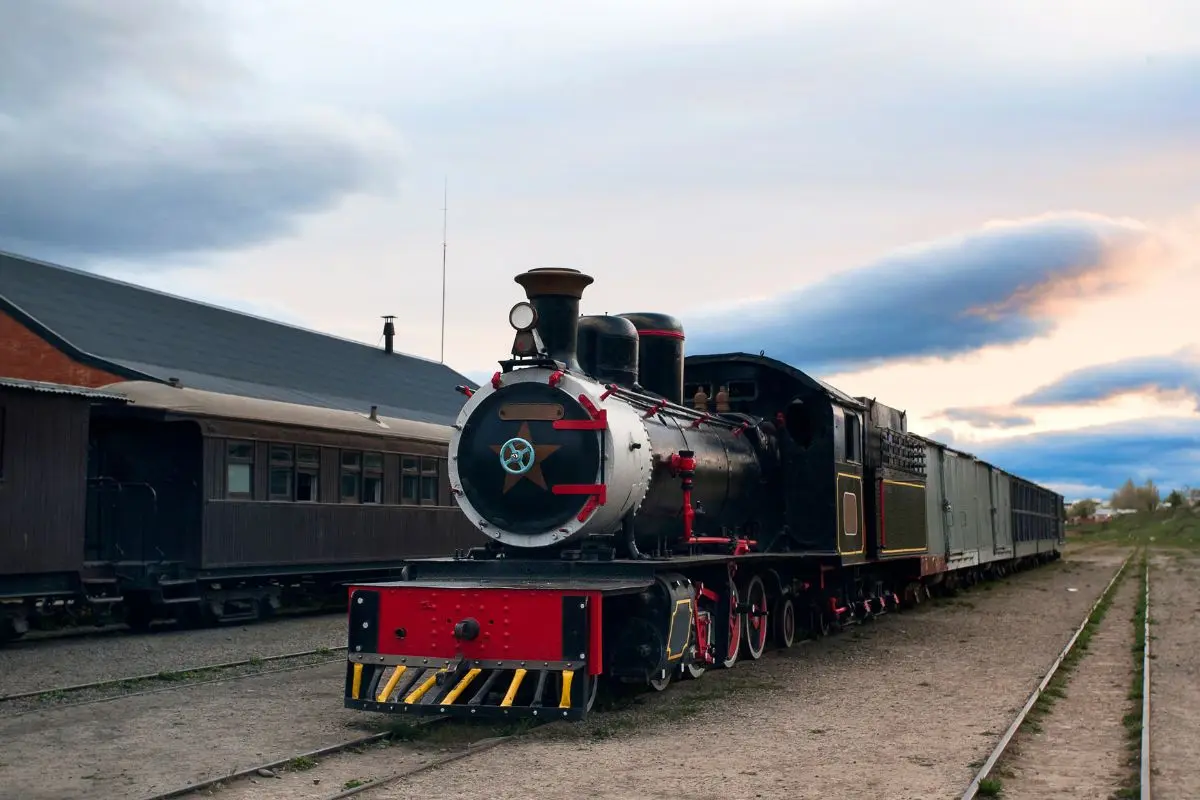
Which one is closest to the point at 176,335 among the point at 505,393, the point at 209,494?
the point at 209,494

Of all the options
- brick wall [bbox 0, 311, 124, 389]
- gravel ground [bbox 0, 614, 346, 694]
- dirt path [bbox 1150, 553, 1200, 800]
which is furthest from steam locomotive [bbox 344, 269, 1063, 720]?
brick wall [bbox 0, 311, 124, 389]

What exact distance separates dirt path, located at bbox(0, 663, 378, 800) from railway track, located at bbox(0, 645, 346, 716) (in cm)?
26

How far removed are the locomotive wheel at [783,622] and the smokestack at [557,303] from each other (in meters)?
4.49

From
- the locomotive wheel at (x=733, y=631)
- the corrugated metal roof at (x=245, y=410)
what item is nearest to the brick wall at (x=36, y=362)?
the corrugated metal roof at (x=245, y=410)

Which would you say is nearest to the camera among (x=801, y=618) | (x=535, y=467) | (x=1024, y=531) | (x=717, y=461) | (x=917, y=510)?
(x=535, y=467)

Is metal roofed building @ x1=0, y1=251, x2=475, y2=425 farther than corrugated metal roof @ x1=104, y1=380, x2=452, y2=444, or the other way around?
metal roofed building @ x1=0, y1=251, x2=475, y2=425

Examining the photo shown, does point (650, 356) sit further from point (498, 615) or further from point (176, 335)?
point (176, 335)

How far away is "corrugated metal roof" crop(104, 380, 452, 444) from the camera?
15367 millimetres

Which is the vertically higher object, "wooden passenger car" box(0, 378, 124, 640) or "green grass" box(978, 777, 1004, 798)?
"wooden passenger car" box(0, 378, 124, 640)

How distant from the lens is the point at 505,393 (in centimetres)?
935

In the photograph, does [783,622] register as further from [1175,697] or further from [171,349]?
[171,349]

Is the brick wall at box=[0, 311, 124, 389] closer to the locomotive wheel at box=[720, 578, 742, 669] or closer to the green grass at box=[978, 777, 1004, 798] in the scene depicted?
the locomotive wheel at box=[720, 578, 742, 669]

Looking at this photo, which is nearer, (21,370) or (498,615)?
(498,615)

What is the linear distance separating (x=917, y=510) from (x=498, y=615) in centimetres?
993
